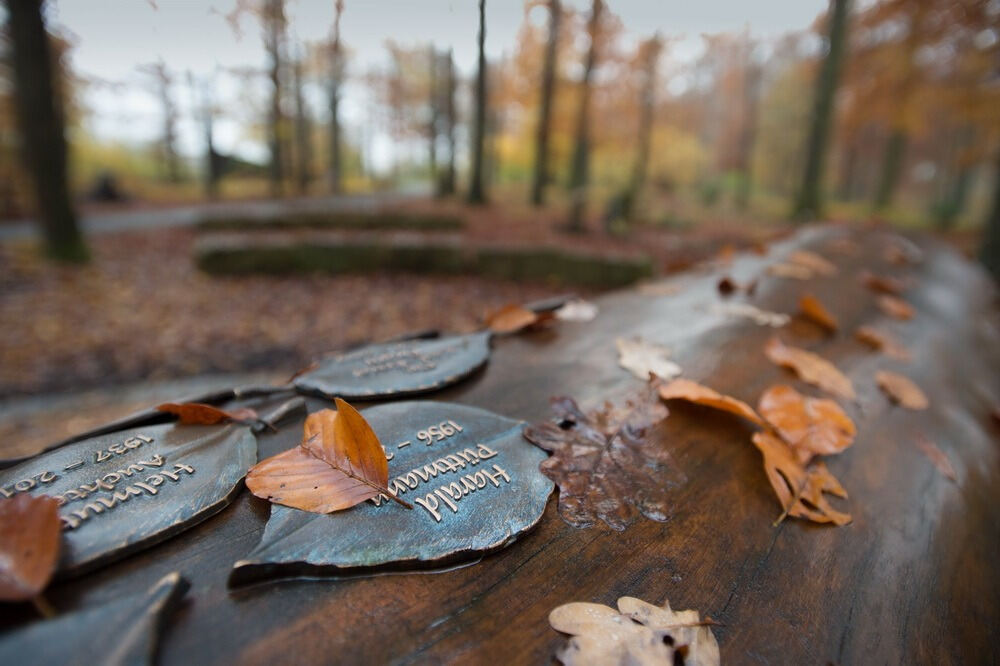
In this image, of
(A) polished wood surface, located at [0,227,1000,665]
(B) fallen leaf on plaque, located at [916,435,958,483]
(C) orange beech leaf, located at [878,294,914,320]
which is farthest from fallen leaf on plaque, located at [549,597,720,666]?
(C) orange beech leaf, located at [878,294,914,320]

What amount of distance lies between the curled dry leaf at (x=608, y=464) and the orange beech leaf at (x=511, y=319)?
18.8 inches

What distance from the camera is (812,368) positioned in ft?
4.91

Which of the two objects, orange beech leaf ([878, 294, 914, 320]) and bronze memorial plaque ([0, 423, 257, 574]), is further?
orange beech leaf ([878, 294, 914, 320])

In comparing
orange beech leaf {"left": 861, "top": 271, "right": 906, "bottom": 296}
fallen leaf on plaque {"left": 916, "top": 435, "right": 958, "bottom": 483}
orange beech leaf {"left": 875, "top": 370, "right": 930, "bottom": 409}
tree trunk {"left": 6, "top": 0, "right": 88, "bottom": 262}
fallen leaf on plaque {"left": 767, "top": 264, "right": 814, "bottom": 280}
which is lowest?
fallen leaf on plaque {"left": 916, "top": 435, "right": 958, "bottom": 483}

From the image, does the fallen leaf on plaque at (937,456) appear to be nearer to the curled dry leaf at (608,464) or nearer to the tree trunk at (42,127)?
the curled dry leaf at (608,464)

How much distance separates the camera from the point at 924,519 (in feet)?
3.44

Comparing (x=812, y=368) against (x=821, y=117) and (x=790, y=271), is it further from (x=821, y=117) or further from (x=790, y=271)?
(x=821, y=117)

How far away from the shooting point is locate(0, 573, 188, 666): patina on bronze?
511 millimetres

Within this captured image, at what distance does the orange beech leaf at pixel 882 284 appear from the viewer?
2574 mm

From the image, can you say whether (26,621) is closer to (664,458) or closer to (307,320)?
(664,458)

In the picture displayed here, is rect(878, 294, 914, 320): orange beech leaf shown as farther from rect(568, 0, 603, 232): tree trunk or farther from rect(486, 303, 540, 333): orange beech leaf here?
rect(568, 0, 603, 232): tree trunk

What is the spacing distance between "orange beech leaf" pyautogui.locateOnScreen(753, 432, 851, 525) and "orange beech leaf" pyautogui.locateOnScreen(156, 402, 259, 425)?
3.48 feet

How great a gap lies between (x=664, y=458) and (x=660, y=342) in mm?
665

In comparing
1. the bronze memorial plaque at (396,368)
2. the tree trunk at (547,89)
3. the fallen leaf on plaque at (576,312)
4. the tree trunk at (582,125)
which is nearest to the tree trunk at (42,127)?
the bronze memorial plaque at (396,368)
